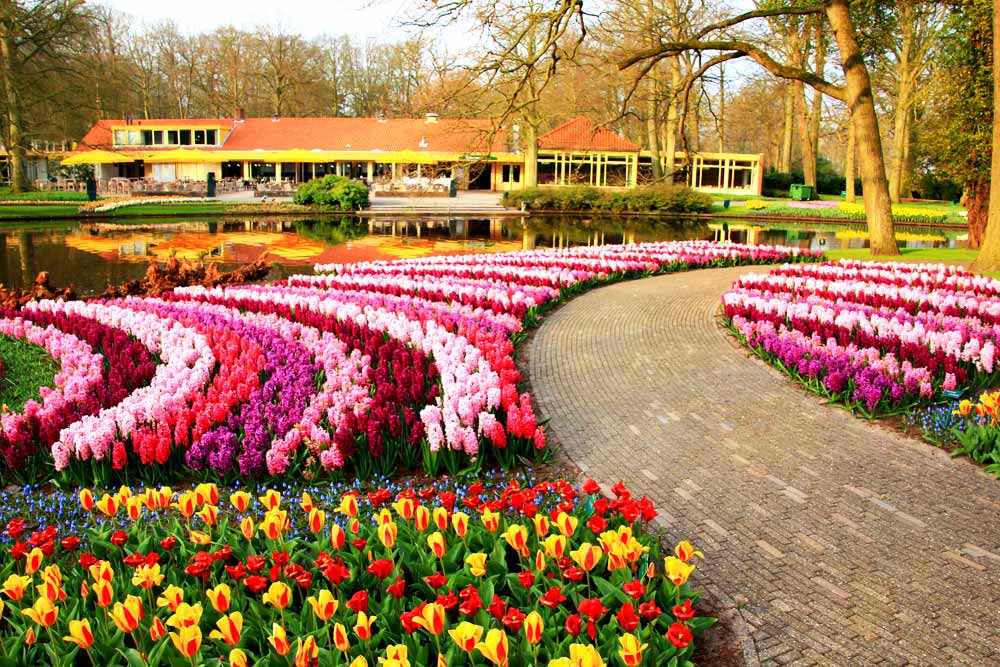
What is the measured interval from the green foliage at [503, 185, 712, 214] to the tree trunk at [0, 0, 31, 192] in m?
20.6

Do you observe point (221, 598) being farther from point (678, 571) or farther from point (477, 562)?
point (678, 571)

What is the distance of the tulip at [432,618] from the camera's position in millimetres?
2299

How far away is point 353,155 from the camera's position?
46250mm

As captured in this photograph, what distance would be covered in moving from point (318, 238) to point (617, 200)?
16.6 m

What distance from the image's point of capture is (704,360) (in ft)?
22.8

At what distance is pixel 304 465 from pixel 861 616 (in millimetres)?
2851

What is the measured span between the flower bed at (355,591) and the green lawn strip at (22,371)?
2.58 m

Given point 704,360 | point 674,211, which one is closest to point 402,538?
point 704,360

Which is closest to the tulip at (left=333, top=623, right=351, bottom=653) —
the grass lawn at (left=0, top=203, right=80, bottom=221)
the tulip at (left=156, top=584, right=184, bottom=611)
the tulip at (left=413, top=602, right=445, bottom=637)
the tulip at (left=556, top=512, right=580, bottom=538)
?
the tulip at (left=413, top=602, right=445, bottom=637)

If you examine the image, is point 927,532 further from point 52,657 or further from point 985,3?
point 985,3

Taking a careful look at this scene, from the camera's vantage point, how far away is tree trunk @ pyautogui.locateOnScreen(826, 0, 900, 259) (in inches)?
539

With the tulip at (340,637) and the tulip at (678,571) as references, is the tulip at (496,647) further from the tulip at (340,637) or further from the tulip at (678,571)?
the tulip at (678,571)

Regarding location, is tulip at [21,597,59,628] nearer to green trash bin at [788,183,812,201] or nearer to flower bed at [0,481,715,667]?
flower bed at [0,481,715,667]

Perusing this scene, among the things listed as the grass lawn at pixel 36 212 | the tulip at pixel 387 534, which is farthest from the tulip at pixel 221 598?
the grass lawn at pixel 36 212
